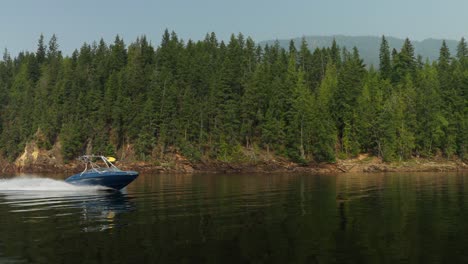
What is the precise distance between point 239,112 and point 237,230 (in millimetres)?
80363

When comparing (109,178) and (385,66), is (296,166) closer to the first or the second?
(385,66)

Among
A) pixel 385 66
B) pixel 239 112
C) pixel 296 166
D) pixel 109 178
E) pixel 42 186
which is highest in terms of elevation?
pixel 385 66

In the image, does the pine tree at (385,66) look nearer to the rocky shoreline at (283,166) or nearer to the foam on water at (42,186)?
the rocky shoreline at (283,166)

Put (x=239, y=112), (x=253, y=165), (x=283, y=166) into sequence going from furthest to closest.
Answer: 1. (x=239, y=112)
2. (x=253, y=165)
3. (x=283, y=166)

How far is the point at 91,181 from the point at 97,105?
234 feet

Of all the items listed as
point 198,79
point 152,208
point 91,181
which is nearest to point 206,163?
point 198,79

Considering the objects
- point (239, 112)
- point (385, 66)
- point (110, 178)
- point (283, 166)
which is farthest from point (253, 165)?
point (385, 66)

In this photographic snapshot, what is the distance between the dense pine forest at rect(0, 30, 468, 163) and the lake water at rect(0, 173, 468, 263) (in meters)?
60.2

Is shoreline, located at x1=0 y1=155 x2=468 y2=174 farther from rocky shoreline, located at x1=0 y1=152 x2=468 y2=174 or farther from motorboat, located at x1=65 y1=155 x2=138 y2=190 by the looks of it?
motorboat, located at x1=65 y1=155 x2=138 y2=190

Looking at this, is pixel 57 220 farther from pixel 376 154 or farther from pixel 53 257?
pixel 376 154

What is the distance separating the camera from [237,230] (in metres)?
20.7

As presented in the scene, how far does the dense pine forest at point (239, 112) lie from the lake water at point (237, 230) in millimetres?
60194

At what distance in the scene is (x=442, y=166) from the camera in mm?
86812

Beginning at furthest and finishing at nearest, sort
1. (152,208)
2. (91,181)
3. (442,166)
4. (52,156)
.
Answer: (52,156), (442,166), (91,181), (152,208)
